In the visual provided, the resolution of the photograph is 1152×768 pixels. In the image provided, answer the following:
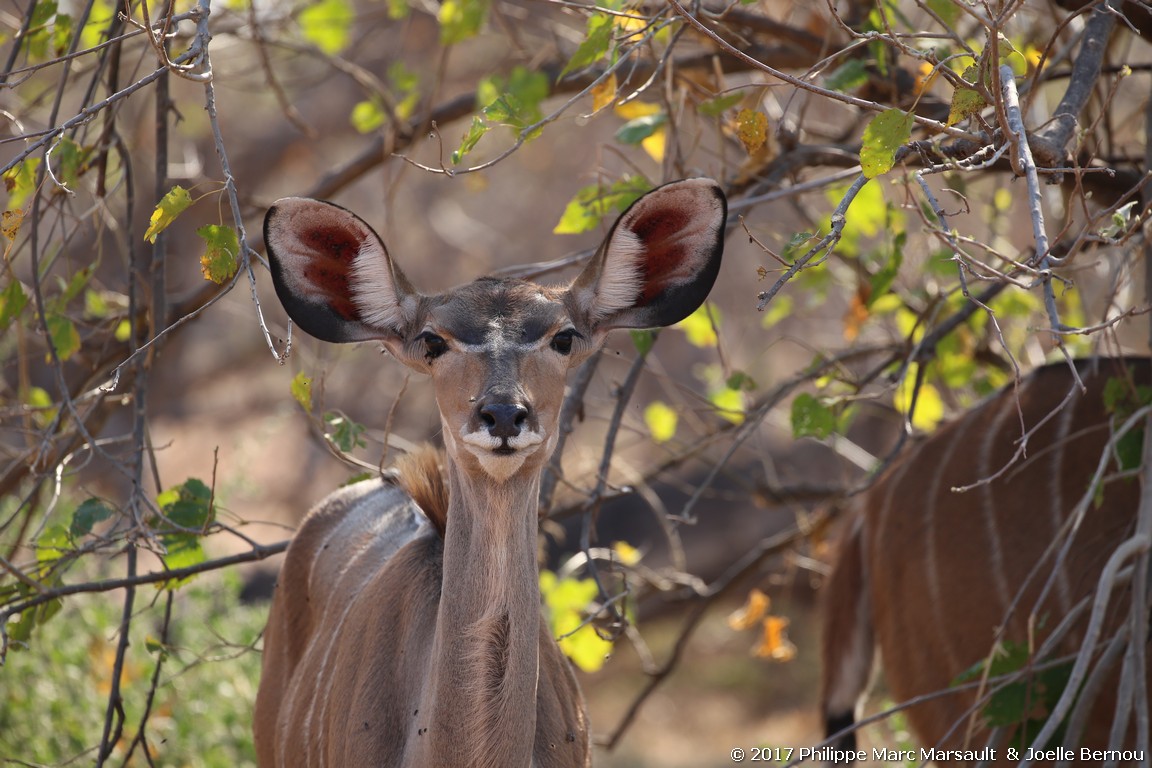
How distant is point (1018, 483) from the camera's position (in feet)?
9.84

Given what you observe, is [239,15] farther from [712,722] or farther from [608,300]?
[712,722]

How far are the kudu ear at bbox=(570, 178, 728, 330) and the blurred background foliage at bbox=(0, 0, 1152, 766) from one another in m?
0.16

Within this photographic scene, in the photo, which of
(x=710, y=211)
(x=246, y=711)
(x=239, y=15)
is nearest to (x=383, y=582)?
(x=710, y=211)

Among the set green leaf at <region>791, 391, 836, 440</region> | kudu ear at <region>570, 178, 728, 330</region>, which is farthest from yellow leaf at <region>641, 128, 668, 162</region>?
kudu ear at <region>570, 178, 728, 330</region>

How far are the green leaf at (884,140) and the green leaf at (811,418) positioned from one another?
90 centimetres

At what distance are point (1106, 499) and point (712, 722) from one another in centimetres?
391

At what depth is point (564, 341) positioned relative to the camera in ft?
6.42

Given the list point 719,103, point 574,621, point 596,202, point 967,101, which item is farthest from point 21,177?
point 574,621

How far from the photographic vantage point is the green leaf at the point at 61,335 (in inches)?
94.5

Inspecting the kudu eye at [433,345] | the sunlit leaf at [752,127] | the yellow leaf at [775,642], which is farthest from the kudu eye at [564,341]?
the yellow leaf at [775,642]

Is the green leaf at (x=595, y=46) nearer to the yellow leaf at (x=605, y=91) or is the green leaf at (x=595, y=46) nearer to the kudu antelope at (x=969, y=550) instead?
the yellow leaf at (x=605, y=91)

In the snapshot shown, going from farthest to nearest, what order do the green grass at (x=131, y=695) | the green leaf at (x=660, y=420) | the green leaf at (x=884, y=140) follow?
the green leaf at (x=660, y=420), the green grass at (x=131, y=695), the green leaf at (x=884, y=140)

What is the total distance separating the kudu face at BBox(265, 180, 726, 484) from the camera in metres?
1.83

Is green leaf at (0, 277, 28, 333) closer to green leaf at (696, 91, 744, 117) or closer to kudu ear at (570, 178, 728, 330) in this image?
kudu ear at (570, 178, 728, 330)
